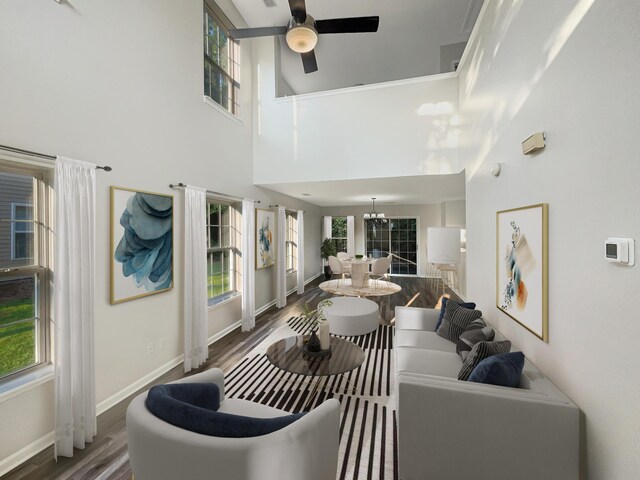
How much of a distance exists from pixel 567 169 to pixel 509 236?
2.76ft

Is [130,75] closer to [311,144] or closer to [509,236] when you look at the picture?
[311,144]

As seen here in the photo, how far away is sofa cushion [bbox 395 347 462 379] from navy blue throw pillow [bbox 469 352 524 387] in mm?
422

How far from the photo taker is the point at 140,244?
112 inches

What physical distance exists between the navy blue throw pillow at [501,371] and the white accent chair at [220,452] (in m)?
1.10

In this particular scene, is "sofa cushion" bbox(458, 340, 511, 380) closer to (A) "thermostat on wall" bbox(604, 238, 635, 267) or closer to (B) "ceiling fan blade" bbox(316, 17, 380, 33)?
(A) "thermostat on wall" bbox(604, 238, 635, 267)

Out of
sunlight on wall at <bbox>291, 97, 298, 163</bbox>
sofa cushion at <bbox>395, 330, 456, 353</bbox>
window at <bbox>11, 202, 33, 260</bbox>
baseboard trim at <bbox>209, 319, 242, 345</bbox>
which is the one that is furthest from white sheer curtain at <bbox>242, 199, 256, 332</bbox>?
window at <bbox>11, 202, 33, 260</bbox>

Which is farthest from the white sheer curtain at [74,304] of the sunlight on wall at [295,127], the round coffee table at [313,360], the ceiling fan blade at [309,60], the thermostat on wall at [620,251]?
the thermostat on wall at [620,251]

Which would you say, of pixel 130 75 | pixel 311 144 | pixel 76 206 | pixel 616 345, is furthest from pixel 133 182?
pixel 616 345

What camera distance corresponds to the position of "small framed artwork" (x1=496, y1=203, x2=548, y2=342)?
6.18ft

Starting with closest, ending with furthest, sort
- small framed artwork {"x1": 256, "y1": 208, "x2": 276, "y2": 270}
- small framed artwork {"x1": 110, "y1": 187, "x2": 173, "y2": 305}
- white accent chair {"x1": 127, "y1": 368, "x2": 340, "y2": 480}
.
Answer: white accent chair {"x1": 127, "y1": 368, "x2": 340, "y2": 480}, small framed artwork {"x1": 110, "y1": 187, "x2": 173, "y2": 305}, small framed artwork {"x1": 256, "y1": 208, "x2": 276, "y2": 270}

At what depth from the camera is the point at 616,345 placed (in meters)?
1.27

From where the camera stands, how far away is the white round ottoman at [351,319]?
4082mm

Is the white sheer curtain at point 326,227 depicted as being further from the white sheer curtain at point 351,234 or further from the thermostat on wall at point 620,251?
the thermostat on wall at point 620,251

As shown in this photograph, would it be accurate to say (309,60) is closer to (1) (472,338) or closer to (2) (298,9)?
(2) (298,9)
